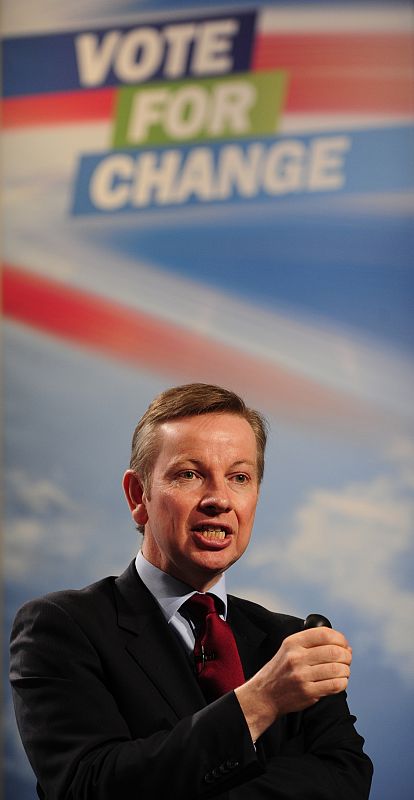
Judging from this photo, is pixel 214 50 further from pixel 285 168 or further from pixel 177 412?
pixel 177 412

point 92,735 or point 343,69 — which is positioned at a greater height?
→ point 343,69

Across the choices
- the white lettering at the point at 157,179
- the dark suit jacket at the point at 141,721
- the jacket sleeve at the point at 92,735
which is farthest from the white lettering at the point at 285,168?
the jacket sleeve at the point at 92,735

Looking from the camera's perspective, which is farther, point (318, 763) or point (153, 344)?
point (153, 344)

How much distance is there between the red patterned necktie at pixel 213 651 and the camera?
2062 mm

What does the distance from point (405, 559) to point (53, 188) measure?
6.96 ft

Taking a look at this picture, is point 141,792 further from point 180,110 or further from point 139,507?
point 180,110

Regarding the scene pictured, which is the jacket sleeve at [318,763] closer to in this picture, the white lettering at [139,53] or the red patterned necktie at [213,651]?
the red patterned necktie at [213,651]

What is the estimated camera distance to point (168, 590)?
7.08 ft

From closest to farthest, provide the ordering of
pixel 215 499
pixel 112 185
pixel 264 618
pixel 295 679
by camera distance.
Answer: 1. pixel 295 679
2. pixel 215 499
3. pixel 264 618
4. pixel 112 185

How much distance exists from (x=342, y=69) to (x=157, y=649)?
10.3 feet

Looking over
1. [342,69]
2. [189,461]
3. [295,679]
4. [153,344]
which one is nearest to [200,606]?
[189,461]

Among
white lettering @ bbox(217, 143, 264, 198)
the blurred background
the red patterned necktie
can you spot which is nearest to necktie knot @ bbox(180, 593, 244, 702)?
the red patterned necktie

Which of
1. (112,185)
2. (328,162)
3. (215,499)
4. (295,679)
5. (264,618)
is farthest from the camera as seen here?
(112,185)

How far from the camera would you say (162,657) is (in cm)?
206
